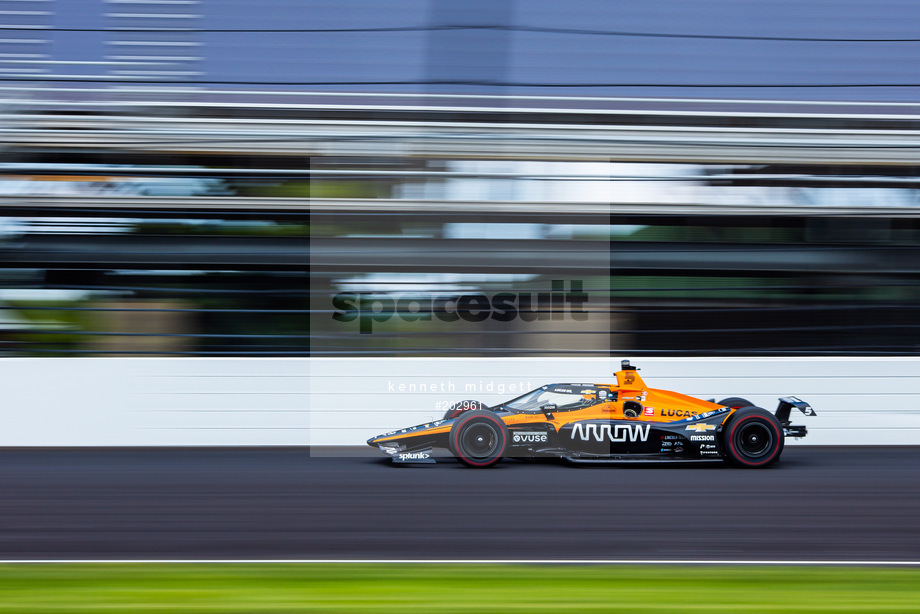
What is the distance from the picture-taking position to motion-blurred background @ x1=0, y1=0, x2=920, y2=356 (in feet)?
26.1

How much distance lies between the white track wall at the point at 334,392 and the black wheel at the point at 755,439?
1.46 m

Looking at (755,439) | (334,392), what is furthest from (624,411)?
(334,392)

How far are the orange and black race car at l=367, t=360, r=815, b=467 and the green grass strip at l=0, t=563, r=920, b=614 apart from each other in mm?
2856

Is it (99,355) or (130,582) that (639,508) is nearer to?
(130,582)

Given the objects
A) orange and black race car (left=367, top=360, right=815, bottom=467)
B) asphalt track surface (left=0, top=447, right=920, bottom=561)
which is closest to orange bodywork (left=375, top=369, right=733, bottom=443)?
orange and black race car (left=367, top=360, right=815, bottom=467)

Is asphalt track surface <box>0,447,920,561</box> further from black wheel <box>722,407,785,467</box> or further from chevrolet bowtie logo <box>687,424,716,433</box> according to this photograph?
chevrolet bowtie logo <box>687,424,716,433</box>

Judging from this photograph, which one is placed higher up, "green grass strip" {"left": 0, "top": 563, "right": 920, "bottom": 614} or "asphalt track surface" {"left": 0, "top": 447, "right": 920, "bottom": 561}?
"green grass strip" {"left": 0, "top": 563, "right": 920, "bottom": 614}

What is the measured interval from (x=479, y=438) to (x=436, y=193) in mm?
2867

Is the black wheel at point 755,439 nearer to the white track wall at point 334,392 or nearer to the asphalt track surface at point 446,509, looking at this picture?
the asphalt track surface at point 446,509

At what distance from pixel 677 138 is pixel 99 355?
248 inches

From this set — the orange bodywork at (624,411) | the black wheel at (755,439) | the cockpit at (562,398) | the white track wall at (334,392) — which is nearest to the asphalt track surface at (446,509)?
the black wheel at (755,439)

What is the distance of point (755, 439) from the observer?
262 inches

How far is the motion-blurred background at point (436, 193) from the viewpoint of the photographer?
7965 mm

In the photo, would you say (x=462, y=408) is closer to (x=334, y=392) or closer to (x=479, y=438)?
(x=479, y=438)
